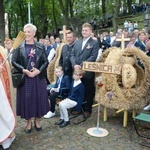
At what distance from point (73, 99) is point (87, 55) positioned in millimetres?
995

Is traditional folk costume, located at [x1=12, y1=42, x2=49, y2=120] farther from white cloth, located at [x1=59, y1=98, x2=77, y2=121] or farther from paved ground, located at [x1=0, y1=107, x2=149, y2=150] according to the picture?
white cloth, located at [x1=59, y1=98, x2=77, y2=121]

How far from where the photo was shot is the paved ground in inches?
167

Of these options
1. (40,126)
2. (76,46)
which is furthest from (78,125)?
(76,46)

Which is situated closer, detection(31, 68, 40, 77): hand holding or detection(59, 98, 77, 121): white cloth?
detection(31, 68, 40, 77): hand holding

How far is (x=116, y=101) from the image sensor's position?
4.89 m

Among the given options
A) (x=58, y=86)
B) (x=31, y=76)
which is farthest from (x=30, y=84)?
(x=58, y=86)

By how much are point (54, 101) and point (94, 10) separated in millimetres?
32217

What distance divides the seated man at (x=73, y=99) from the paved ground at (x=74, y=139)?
0.59ft

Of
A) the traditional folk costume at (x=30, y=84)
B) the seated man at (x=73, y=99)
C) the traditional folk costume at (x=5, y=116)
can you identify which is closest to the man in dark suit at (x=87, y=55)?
the seated man at (x=73, y=99)

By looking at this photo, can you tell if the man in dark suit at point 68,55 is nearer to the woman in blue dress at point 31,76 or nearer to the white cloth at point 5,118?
the woman in blue dress at point 31,76

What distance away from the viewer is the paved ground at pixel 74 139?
14.0ft

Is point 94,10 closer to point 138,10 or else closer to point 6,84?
point 138,10

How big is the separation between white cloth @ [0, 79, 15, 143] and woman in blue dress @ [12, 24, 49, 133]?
0.69 metres

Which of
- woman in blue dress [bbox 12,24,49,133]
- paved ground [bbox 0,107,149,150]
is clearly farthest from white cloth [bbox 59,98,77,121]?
woman in blue dress [bbox 12,24,49,133]
